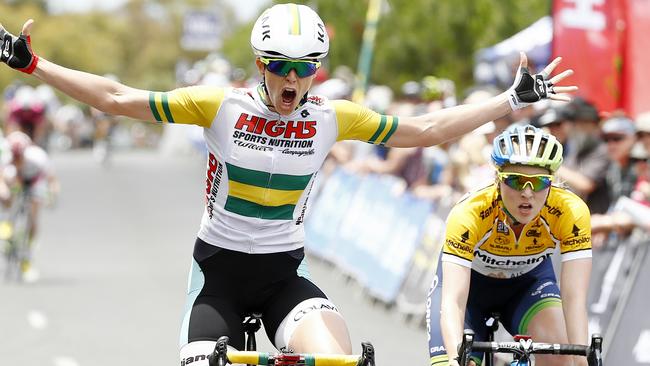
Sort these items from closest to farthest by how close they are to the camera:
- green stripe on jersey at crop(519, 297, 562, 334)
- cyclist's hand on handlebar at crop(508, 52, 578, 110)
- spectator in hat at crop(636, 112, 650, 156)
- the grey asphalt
A: 1. cyclist's hand on handlebar at crop(508, 52, 578, 110)
2. green stripe on jersey at crop(519, 297, 562, 334)
3. spectator in hat at crop(636, 112, 650, 156)
4. the grey asphalt

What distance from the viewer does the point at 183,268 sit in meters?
18.6

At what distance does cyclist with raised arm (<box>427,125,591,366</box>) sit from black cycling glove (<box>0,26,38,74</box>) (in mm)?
2116

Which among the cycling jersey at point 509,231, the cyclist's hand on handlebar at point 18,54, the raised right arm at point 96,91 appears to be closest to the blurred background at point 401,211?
the cycling jersey at point 509,231

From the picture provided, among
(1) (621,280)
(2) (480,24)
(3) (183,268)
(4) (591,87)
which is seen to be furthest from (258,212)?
(2) (480,24)

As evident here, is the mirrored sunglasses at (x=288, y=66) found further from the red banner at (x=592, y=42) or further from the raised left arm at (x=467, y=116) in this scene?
the red banner at (x=592, y=42)

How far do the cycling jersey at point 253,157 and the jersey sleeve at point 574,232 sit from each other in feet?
3.89

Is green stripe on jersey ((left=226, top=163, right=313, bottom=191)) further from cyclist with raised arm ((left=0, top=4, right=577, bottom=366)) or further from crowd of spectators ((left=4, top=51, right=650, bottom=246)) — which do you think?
crowd of spectators ((left=4, top=51, right=650, bottom=246))

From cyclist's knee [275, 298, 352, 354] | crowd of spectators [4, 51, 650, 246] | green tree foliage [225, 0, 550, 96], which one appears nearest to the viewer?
cyclist's knee [275, 298, 352, 354]

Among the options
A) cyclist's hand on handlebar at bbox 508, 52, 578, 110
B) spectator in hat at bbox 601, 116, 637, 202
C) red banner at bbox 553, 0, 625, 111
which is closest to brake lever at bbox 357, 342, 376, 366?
cyclist's hand on handlebar at bbox 508, 52, 578, 110

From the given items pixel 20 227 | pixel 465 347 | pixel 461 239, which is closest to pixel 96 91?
pixel 461 239

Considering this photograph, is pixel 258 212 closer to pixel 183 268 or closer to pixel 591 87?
pixel 591 87

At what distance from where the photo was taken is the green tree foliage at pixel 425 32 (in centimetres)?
2653

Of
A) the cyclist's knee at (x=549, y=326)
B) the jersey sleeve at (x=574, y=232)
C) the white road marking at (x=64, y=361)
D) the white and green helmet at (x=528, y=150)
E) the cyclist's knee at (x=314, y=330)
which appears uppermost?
the white and green helmet at (x=528, y=150)

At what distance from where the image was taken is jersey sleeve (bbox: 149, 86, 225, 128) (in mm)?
6277
